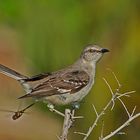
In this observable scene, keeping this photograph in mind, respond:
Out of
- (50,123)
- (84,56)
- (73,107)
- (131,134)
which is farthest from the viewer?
(50,123)

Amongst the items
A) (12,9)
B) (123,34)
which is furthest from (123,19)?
(12,9)

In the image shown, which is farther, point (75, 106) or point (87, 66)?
point (87, 66)

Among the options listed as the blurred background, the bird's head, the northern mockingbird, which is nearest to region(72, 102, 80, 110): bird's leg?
the northern mockingbird

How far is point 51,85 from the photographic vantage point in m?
8.48

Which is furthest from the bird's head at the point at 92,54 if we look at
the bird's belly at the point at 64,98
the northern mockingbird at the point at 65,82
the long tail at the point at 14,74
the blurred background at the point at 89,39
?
the blurred background at the point at 89,39

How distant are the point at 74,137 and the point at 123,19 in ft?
7.05

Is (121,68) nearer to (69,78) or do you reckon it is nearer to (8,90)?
(69,78)

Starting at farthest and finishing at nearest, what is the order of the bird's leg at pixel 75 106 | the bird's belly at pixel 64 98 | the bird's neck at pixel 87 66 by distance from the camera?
the bird's neck at pixel 87 66 < the bird's belly at pixel 64 98 < the bird's leg at pixel 75 106

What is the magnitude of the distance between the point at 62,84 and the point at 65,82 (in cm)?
10

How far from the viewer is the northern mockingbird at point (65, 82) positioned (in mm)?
8250

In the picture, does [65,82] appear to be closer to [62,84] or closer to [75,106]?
[62,84]

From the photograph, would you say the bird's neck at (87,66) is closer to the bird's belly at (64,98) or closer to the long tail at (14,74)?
the bird's belly at (64,98)

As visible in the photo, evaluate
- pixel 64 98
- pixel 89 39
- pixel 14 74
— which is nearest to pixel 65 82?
pixel 64 98

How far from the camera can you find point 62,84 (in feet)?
28.0
